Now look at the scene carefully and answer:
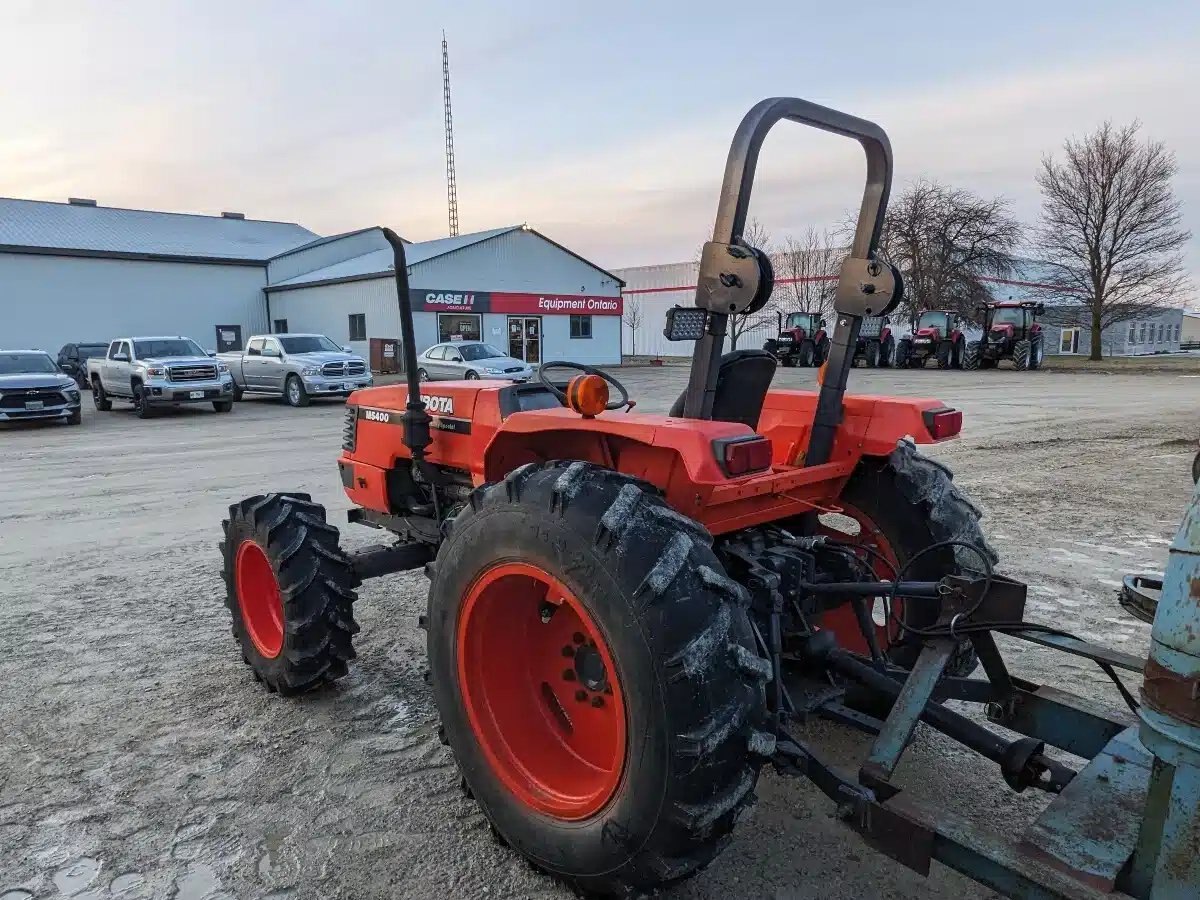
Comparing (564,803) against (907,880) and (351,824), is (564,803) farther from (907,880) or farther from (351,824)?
(907,880)

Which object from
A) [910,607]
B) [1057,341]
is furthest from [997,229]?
[910,607]

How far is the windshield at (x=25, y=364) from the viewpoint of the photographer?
1611 centimetres

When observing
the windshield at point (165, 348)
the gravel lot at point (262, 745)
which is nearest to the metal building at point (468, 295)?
the windshield at point (165, 348)

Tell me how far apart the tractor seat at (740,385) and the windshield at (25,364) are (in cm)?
1760

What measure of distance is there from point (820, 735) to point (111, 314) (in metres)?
35.2

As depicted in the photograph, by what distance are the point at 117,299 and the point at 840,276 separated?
35.2m

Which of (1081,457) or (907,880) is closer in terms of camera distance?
(907,880)

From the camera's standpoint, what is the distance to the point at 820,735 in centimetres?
338

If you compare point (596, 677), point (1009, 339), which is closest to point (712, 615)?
point (596, 677)

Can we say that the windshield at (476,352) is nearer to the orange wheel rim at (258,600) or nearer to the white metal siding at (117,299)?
the white metal siding at (117,299)

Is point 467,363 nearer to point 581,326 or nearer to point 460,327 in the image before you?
point 460,327

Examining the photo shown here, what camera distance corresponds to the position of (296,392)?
19.9m

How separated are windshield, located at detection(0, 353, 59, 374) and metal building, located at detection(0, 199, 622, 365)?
1380 centimetres

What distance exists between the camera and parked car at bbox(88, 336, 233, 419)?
17297mm
